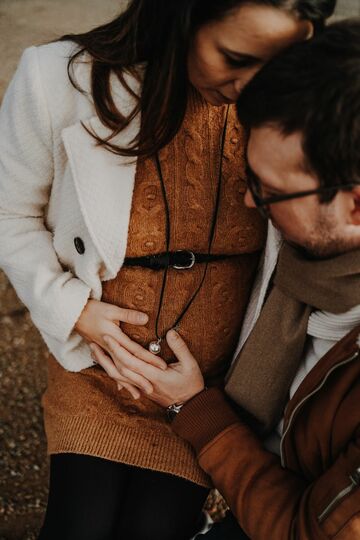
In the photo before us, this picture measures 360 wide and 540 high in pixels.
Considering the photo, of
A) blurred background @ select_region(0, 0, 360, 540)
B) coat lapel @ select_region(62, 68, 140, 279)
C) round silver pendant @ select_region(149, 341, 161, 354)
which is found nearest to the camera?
coat lapel @ select_region(62, 68, 140, 279)

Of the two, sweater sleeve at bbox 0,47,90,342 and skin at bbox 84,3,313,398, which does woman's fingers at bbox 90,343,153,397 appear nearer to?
sweater sleeve at bbox 0,47,90,342

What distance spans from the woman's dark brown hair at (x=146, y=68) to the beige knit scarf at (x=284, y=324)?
0.49 m

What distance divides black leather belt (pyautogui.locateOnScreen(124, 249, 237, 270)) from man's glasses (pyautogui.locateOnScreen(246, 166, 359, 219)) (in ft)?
1.09

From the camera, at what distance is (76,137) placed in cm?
167

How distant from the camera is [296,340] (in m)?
1.78

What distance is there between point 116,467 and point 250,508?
0.48 meters

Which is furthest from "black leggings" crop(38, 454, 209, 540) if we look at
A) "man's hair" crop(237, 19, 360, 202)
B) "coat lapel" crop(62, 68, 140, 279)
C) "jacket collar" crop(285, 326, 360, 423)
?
"man's hair" crop(237, 19, 360, 202)

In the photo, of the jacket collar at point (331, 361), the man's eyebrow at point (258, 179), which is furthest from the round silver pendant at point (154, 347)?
the man's eyebrow at point (258, 179)

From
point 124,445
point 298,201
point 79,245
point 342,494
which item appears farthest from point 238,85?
point 124,445

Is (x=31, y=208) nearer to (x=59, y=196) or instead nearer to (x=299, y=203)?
(x=59, y=196)

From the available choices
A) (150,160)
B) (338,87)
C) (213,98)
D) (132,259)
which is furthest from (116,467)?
(338,87)

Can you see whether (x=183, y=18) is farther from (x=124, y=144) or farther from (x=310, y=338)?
(x=310, y=338)

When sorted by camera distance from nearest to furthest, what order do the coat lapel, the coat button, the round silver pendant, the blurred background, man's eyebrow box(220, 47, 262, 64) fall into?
man's eyebrow box(220, 47, 262, 64), the coat lapel, the coat button, the round silver pendant, the blurred background

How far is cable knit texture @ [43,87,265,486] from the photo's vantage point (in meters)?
1.78
